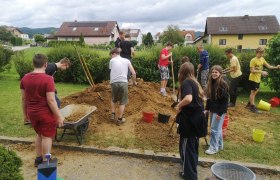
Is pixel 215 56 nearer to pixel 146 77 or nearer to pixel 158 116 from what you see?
pixel 146 77

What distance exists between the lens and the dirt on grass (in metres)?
5.88

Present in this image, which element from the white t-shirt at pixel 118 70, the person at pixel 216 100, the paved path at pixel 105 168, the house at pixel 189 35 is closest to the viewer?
the paved path at pixel 105 168

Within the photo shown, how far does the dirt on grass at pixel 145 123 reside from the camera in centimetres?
588

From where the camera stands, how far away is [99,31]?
72.8 metres

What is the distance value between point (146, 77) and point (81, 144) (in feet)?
25.1

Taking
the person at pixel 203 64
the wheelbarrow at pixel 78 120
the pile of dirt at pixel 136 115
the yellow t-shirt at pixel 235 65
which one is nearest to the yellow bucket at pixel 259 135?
the pile of dirt at pixel 136 115

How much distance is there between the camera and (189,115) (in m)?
4.31

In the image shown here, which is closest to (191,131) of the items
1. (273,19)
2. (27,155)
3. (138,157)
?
(138,157)

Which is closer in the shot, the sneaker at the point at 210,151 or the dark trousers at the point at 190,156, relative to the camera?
the dark trousers at the point at 190,156

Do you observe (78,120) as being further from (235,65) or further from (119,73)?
(235,65)

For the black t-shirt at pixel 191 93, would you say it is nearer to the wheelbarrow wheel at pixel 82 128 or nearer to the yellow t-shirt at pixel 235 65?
the wheelbarrow wheel at pixel 82 128

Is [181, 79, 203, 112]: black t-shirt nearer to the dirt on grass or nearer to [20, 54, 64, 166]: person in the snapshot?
the dirt on grass

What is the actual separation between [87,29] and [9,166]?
246 feet

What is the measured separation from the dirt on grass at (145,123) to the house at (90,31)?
6394cm
